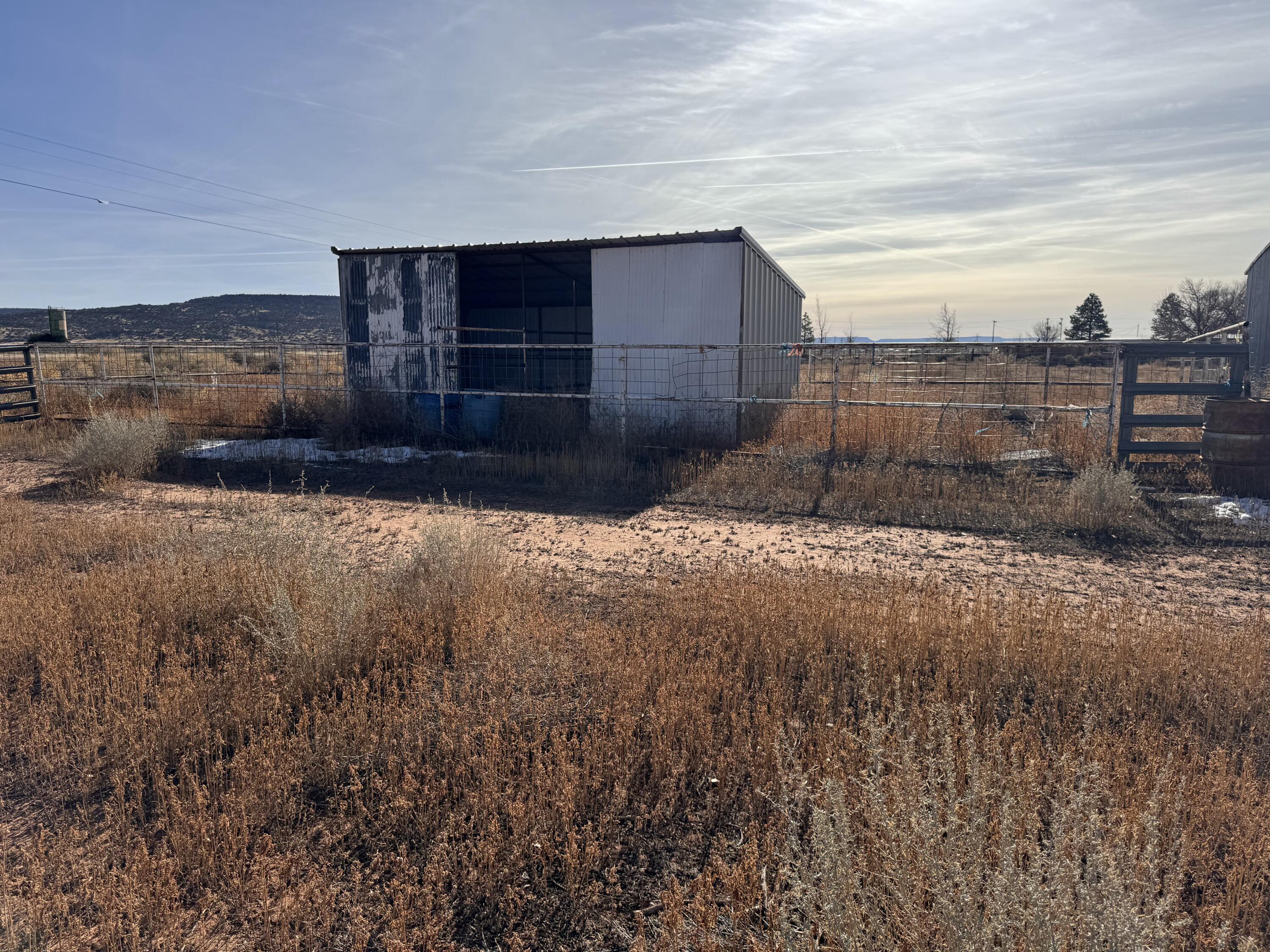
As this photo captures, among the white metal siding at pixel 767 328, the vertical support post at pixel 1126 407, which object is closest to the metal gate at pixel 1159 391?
the vertical support post at pixel 1126 407

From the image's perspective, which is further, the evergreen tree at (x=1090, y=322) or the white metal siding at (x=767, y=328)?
the evergreen tree at (x=1090, y=322)

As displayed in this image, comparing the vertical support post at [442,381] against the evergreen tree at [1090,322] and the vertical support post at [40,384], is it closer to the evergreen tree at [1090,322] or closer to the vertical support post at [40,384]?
the vertical support post at [40,384]

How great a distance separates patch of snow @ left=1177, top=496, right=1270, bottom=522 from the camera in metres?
8.88

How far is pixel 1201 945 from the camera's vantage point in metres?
2.68

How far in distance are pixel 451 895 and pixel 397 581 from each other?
3.45 m

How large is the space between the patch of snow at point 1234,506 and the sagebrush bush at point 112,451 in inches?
613

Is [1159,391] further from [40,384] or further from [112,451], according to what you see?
[40,384]

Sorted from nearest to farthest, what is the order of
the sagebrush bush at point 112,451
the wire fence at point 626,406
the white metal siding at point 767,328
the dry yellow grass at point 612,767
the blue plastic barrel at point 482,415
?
the dry yellow grass at point 612,767 → the sagebrush bush at point 112,451 → the wire fence at point 626,406 → the white metal siding at point 767,328 → the blue plastic barrel at point 482,415

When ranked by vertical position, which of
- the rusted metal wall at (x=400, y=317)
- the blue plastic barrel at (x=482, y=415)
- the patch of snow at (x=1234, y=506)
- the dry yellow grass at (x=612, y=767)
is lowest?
the dry yellow grass at (x=612, y=767)

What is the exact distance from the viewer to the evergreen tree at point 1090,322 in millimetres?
58000

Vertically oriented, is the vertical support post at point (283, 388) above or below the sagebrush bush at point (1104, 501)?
above

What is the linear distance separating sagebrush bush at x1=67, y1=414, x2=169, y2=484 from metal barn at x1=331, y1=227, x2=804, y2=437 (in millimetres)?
4307

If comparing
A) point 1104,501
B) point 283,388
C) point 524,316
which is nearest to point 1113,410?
point 1104,501

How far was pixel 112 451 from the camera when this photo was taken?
11.9 m
